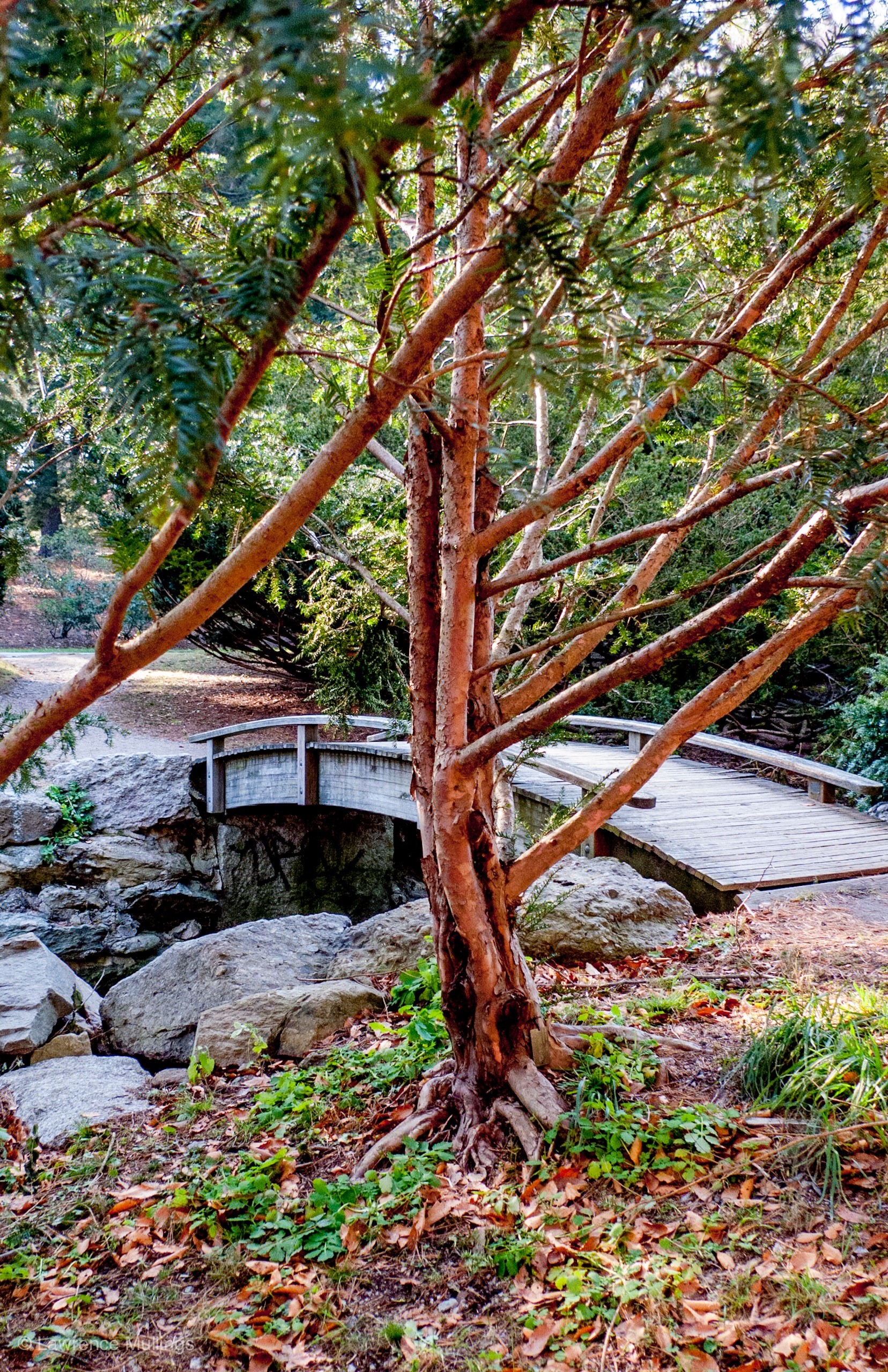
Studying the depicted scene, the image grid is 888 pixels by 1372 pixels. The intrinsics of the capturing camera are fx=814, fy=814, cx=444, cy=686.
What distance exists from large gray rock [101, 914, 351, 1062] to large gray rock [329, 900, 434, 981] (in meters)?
0.17

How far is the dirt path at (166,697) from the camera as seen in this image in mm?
11586

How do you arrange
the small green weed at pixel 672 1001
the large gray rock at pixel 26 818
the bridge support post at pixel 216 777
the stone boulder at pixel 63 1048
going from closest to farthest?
the small green weed at pixel 672 1001 → the stone boulder at pixel 63 1048 → the large gray rock at pixel 26 818 → the bridge support post at pixel 216 777

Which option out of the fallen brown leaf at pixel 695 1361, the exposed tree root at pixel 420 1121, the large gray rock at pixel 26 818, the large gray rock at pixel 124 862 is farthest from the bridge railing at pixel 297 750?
the fallen brown leaf at pixel 695 1361

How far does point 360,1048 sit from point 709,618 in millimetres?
2711

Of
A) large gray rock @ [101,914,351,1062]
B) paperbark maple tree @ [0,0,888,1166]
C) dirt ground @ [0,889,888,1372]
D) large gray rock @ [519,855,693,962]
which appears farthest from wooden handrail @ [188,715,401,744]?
dirt ground @ [0,889,888,1372]

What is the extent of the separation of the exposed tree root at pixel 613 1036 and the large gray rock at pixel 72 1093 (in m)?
1.97

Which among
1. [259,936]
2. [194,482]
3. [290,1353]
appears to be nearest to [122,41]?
[194,482]

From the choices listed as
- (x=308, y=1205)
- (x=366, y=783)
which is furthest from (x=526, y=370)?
(x=366, y=783)

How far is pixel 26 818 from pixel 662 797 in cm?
674

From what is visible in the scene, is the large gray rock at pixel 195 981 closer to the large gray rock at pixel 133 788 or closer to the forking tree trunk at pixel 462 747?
the forking tree trunk at pixel 462 747

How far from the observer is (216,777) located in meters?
9.99

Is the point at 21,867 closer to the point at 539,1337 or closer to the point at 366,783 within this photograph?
the point at 366,783

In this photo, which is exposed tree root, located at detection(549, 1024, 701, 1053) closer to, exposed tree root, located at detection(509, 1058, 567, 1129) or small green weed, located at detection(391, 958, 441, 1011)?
exposed tree root, located at detection(509, 1058, 567, 1129)

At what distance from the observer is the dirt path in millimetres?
11586
